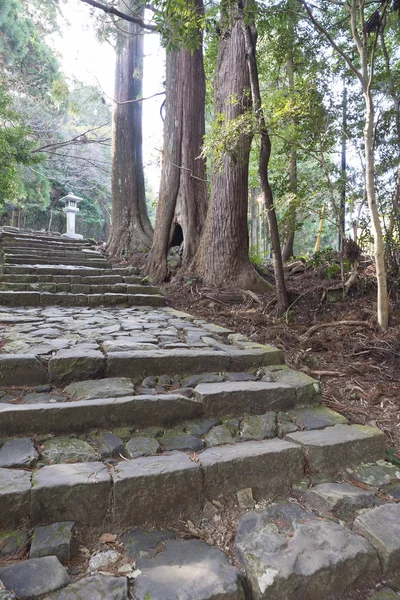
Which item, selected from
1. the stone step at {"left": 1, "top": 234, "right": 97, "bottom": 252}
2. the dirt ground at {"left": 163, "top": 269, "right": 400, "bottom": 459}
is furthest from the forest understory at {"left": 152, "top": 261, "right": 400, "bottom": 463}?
the stone step at {"left": 1, "top": 234, "right": 97, "bottom": 252}

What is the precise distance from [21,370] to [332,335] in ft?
10.2

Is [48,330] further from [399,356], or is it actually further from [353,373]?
[399,356]

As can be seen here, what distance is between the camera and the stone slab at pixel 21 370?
8.26 feet

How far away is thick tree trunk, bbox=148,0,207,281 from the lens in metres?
7.04

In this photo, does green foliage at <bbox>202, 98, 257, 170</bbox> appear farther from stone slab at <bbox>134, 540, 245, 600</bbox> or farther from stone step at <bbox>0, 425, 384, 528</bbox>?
stone slab at <bbox>134, 540, 245, 600</bbox>

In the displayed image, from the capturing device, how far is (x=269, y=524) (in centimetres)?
168

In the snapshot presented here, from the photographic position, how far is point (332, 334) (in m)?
4.14

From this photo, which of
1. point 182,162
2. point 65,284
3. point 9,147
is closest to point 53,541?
point 65,284

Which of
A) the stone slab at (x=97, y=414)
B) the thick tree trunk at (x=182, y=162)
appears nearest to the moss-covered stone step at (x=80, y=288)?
the thick tree trunk at (x=182, y=162)

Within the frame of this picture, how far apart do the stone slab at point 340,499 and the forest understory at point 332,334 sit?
2.06ft

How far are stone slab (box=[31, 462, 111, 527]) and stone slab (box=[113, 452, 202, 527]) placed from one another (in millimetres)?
63

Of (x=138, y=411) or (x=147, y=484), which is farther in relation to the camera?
(x=138, y=411)

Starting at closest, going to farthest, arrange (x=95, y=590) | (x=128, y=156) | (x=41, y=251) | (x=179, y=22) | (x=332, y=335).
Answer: (x=95, y=590)
(x=179, y=22)
(x=332, y=335)
(x=41, y=251)
(x=128, y=156)

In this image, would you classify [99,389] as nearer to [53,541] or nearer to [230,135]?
[53,541]
